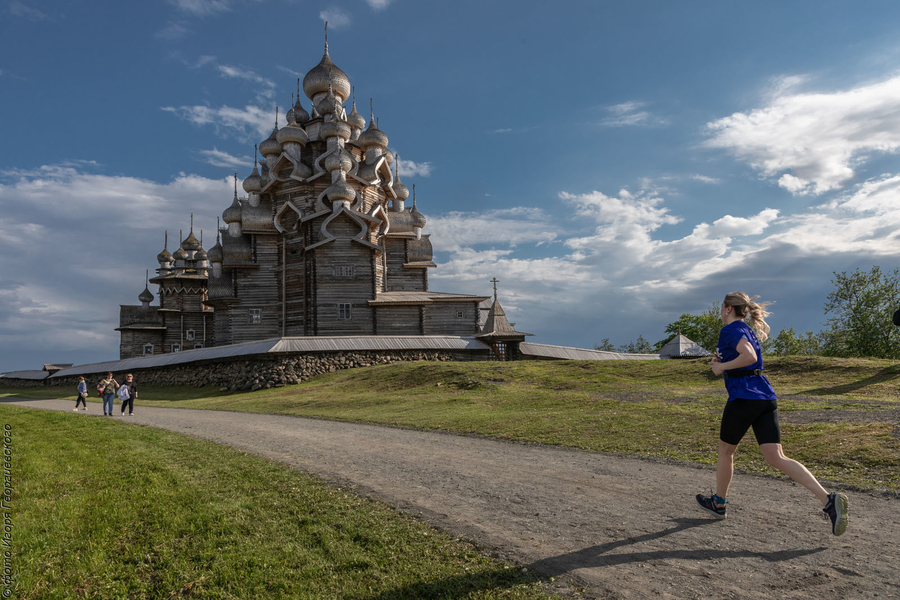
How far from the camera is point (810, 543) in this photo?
192 inches

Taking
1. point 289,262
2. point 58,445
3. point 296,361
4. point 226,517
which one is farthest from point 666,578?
point 289,262

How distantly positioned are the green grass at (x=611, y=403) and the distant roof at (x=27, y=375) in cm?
2336

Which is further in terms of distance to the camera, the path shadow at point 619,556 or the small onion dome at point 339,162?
the small onion dome at point 339,162

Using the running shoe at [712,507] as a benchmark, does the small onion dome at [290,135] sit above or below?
above

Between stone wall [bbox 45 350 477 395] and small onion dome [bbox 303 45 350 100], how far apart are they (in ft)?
79.9

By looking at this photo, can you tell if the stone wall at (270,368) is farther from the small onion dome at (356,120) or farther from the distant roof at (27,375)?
the small onion dome at (356,120)

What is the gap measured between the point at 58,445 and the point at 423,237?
124 feet

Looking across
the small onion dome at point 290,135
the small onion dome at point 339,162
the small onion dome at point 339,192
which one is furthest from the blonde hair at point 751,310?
the small onion dome at point 290,135

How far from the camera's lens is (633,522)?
5551 millimetres

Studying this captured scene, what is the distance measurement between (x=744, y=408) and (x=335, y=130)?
41283 millimetres

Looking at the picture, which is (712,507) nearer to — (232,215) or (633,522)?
(633,522)

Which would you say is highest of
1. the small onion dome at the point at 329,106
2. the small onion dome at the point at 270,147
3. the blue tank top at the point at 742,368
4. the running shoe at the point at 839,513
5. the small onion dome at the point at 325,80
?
the small onion dome at the point at 325,80

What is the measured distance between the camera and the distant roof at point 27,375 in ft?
159

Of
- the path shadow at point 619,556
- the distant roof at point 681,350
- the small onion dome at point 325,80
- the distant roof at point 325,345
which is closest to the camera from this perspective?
the path shadow at point 619,556
